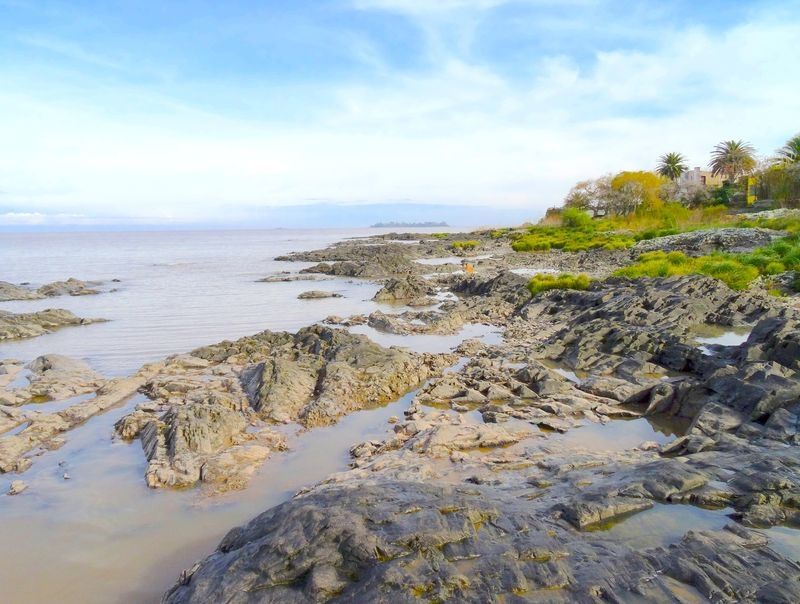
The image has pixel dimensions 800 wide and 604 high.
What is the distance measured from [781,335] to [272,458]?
10.6 meters

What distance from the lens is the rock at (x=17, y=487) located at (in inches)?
305

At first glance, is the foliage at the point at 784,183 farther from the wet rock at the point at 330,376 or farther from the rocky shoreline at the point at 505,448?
the wet rock at the point at 330,376

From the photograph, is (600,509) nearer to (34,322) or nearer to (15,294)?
(34,322)

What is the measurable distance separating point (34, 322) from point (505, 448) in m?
20.3

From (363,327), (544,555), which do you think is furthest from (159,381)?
(544,555)

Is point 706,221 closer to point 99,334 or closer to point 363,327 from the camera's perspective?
point 363,327

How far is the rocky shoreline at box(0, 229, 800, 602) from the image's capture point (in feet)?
14.3

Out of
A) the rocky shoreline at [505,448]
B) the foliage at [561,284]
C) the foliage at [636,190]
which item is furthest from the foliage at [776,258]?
the foliage at [636,190]

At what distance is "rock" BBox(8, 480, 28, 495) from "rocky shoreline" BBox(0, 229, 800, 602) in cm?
70

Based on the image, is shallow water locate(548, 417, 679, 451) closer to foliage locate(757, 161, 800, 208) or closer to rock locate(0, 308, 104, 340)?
rock locate(0, 308, 104, 340)

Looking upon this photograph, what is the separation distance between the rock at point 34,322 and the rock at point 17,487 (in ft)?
46.0

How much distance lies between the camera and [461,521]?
495 centimetres

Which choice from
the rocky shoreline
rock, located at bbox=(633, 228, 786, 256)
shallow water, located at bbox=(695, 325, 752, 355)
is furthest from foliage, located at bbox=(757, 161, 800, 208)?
shallow water, located at bbox=(695, 325, 752, 355)

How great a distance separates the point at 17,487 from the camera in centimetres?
781
